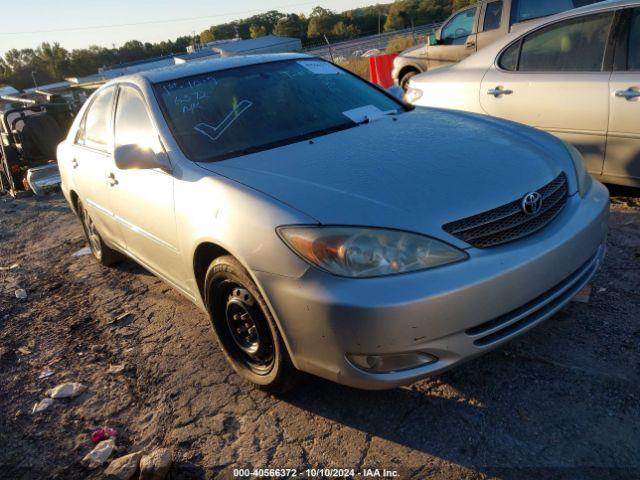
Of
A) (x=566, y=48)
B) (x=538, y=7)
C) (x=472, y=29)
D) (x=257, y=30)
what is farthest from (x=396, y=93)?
(x=257, y=30)

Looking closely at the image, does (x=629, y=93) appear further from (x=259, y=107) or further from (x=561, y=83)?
(x=259, y=107)

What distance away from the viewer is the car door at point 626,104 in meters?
3.90

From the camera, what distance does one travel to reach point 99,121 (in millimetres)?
4266

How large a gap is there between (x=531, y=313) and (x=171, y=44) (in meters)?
96.6

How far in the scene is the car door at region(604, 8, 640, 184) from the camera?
153 inches

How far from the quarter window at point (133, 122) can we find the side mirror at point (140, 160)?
0.17 metres

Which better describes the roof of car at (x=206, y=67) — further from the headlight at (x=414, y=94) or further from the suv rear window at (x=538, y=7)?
the suv rear window at (x=538, y=7)

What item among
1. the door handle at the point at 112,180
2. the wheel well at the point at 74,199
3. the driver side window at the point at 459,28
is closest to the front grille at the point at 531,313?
the door handle at the point at 112,180

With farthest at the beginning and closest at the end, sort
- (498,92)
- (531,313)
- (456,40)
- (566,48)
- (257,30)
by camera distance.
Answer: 1. (257,30)
2. (456,40)
3. (498,92)
4. (566,48)
5. (531,313)

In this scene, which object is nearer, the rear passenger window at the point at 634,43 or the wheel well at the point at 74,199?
the rear passenger window at the point at 634,43

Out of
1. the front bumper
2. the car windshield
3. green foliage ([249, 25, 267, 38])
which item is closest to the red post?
the car windshield

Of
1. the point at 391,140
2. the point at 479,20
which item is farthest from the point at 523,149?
the point at 479,20

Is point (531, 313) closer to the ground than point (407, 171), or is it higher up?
closer to the ground

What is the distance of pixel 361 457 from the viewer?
7.72ft
